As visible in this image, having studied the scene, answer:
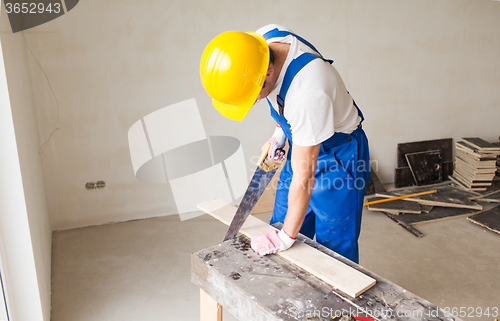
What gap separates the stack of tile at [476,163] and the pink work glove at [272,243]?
3739mm

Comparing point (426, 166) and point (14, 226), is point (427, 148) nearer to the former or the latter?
point (426, 166)

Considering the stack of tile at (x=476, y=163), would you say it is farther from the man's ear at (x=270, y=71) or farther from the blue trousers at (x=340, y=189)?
the man's ear at (x=270, y=71)

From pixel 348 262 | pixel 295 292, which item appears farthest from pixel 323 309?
pixel 348 262

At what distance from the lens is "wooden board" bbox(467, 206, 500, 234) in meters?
3.72

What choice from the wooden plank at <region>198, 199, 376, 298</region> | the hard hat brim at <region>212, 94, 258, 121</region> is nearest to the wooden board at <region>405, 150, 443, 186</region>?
the wooden plank at <region>198, 199, 376, 298</region>

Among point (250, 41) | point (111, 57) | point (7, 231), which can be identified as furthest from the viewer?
point (111, 57)

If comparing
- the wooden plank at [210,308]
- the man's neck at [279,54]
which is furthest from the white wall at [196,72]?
the wooden plank at [210,308]

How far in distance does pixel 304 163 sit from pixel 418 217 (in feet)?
9.16

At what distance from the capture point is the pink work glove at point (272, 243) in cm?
182

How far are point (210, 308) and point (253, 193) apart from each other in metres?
0.64

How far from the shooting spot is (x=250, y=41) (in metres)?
1.67

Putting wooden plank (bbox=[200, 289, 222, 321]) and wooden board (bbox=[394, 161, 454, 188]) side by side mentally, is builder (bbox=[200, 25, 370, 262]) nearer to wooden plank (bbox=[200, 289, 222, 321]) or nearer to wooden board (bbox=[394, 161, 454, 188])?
wooden plank (bbox=[200, 289, 222, 321])

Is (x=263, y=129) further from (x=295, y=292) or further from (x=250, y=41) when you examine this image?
(x=295, y=292)

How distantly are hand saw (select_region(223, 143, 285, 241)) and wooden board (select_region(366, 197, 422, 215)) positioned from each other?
7.56 ft
